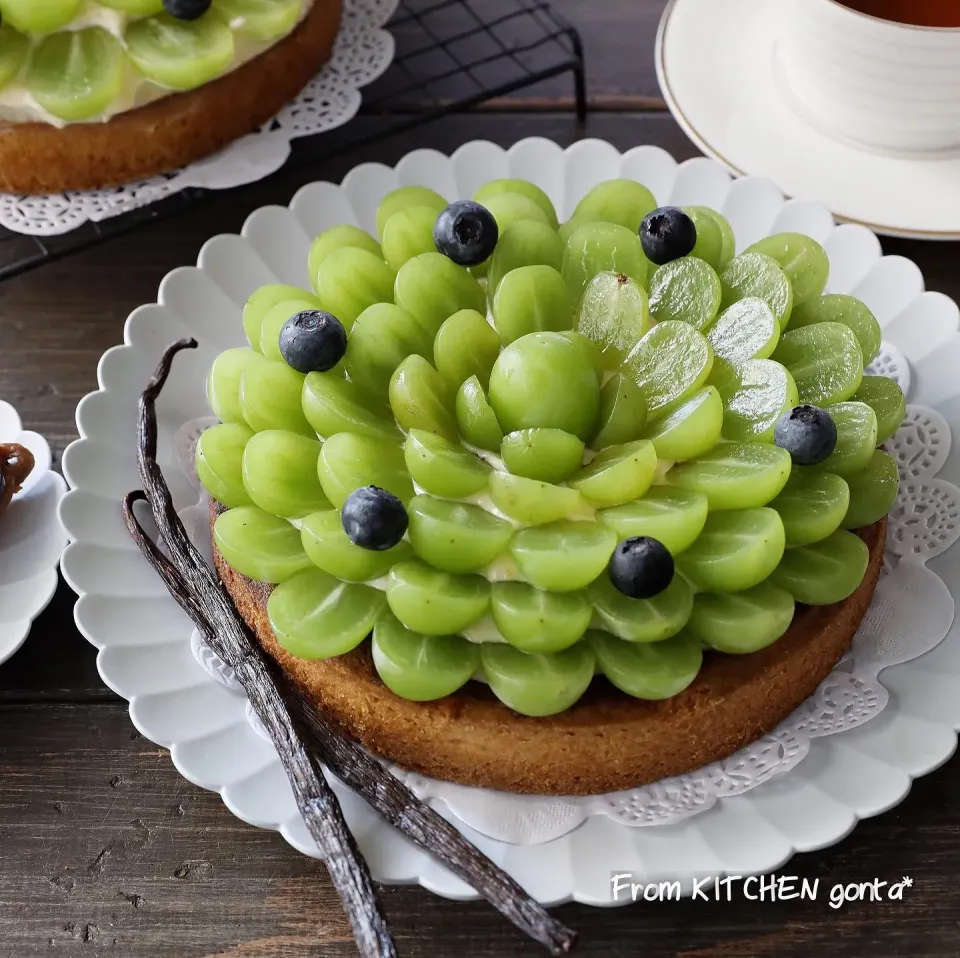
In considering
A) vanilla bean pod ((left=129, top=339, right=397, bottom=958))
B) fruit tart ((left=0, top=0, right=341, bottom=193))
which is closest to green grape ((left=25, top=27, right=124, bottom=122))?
fruit tart ((left=0, top=0, right=341, bottom=193))

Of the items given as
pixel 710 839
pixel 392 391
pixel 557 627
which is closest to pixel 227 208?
pixel 392 391

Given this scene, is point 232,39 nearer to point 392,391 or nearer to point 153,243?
point 153,243

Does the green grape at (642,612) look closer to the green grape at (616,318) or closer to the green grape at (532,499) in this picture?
the green grape at (532,499)

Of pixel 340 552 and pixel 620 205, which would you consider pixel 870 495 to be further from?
pixel 340 552

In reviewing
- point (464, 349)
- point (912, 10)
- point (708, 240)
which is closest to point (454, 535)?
point (464, 349)

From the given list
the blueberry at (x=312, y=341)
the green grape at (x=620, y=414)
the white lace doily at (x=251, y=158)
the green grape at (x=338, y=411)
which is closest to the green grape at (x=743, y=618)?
the green grape at (x=620, y=414)

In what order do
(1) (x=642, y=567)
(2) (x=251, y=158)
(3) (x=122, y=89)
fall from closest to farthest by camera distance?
(1) (x=642, y=567)
(3) (x=122, y=89)
(2) (x=251, y=158)
